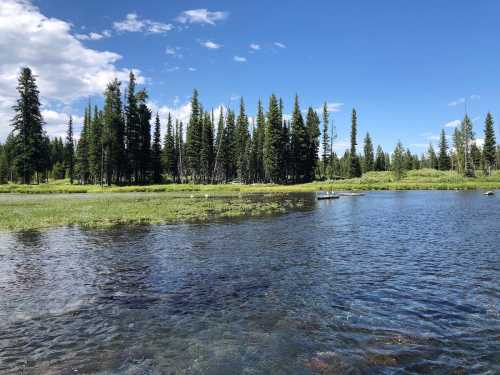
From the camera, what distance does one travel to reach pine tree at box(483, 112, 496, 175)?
127500mm

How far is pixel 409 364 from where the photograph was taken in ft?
26.5

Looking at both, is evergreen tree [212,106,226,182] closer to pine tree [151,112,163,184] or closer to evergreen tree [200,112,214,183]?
evergreen tree [200,112,214,183]

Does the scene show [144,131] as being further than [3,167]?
No

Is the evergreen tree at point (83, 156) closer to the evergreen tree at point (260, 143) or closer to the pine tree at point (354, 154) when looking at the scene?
the evergreen tree at point (260, 143)

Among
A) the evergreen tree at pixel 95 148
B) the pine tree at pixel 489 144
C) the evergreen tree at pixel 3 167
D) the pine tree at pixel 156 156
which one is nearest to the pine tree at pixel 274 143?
the pine tree at pixel 156 156

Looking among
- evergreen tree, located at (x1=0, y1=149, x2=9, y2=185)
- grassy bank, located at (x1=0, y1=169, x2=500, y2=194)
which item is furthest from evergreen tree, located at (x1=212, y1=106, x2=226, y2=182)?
evergreen tree, located at (x1=0, y1=149, x2=9, y2=185)

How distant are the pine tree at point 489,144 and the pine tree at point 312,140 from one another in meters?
61.6

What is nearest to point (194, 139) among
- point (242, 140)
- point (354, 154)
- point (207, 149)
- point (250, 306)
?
point (207, 149)

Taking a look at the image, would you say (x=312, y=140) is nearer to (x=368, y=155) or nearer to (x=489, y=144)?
(x=368, y=155)

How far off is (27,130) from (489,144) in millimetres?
144873

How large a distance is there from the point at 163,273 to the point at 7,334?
271 inches

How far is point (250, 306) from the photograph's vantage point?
11945mm

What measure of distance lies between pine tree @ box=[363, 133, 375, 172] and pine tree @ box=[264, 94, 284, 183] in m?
67.1

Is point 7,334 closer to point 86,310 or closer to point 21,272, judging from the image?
point 86,310
